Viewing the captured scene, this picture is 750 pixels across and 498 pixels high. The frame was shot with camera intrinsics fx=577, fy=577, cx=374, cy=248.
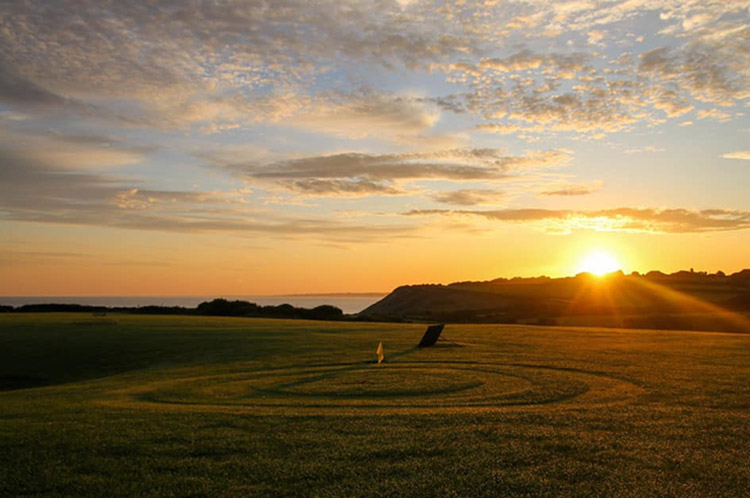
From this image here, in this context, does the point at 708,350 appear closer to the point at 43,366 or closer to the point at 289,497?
the point at 289,497

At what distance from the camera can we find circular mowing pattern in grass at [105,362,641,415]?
51.1ft

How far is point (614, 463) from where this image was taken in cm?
956

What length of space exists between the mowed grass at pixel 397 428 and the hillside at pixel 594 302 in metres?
36.0

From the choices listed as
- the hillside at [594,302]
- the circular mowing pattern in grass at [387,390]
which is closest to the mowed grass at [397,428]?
the circular mowing pattern in grass at [387,390]

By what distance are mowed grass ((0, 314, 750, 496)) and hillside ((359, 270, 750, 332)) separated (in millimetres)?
36048

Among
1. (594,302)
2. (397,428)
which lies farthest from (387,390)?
(594,302)

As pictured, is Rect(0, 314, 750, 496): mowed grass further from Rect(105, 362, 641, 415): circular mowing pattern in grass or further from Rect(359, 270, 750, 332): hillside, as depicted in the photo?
Rect(359, 270, 750, 332): hillside

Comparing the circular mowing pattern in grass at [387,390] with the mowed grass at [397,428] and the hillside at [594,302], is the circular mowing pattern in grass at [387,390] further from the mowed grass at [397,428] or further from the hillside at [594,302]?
the hillside at [594,302]

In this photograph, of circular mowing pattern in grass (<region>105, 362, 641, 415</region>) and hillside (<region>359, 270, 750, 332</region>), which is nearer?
circular mowing pattern in grass (<region>105, 362, 641, 415</region>)

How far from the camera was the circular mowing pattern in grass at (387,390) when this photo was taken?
15.6 metres

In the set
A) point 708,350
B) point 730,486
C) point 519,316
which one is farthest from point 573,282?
point 730,486

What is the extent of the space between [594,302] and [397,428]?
80.5m

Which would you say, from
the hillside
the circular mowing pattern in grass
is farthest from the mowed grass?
the hillside

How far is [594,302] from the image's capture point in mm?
85812
